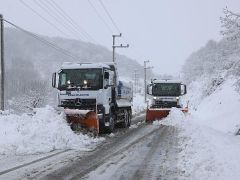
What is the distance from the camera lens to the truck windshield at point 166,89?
100.0ft

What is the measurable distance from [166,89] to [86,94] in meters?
12.2

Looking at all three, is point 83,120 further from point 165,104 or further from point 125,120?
point 165,104

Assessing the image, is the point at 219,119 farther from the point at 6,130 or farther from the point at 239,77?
the point at 6,130

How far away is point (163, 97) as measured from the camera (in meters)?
30.4

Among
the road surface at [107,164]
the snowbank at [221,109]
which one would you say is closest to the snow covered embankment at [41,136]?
the road surface at [107,164]

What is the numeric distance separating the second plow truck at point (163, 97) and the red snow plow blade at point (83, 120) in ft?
40.8

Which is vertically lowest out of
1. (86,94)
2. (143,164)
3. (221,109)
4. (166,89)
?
(143,164)

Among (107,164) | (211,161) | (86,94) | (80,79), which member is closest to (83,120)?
(86,94)

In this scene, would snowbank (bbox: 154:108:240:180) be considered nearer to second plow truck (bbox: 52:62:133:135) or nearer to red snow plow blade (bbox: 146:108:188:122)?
second plow truck (bbox: 52:62:133:135)

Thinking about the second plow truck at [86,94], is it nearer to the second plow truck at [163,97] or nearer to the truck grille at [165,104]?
the second plow truck at [163,97]

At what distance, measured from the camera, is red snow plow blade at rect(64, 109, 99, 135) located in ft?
59.3

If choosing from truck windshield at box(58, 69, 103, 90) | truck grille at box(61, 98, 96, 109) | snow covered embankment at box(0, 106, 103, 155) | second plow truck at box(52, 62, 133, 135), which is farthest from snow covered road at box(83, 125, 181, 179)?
truck windshield at box(58, 69, 103, 90)

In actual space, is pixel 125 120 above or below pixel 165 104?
below

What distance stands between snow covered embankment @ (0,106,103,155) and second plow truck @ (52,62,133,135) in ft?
2.93
